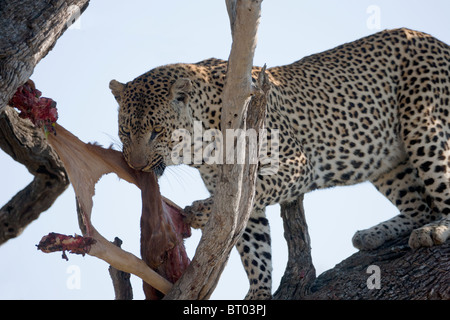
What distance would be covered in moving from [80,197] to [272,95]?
3.89 m

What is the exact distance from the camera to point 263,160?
9.85m

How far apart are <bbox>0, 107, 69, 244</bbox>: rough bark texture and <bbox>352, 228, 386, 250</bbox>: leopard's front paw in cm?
422

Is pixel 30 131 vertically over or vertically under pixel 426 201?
over

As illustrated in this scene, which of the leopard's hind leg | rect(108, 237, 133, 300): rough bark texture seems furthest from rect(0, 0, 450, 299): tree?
rect(108, 237, 133, 300): rough bark texture

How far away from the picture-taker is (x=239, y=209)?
23.8ft

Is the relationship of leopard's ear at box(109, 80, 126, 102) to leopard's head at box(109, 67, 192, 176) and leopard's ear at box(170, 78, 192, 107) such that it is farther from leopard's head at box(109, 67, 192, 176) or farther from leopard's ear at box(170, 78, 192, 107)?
leopard's ear at box(170, 78, 192, 107)

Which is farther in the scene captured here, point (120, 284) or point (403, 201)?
point (403, 201)

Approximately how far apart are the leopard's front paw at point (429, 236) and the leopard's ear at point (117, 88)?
12.9 ft

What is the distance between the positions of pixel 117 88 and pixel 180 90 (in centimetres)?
84

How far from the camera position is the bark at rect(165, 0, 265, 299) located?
6.37 m

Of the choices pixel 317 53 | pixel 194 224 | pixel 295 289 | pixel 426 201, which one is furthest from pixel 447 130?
pixel 194 224

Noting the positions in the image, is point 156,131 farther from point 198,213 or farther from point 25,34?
point 25,34

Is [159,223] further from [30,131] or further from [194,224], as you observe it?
[30,131]

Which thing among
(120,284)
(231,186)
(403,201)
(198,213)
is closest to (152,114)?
(198,213)
